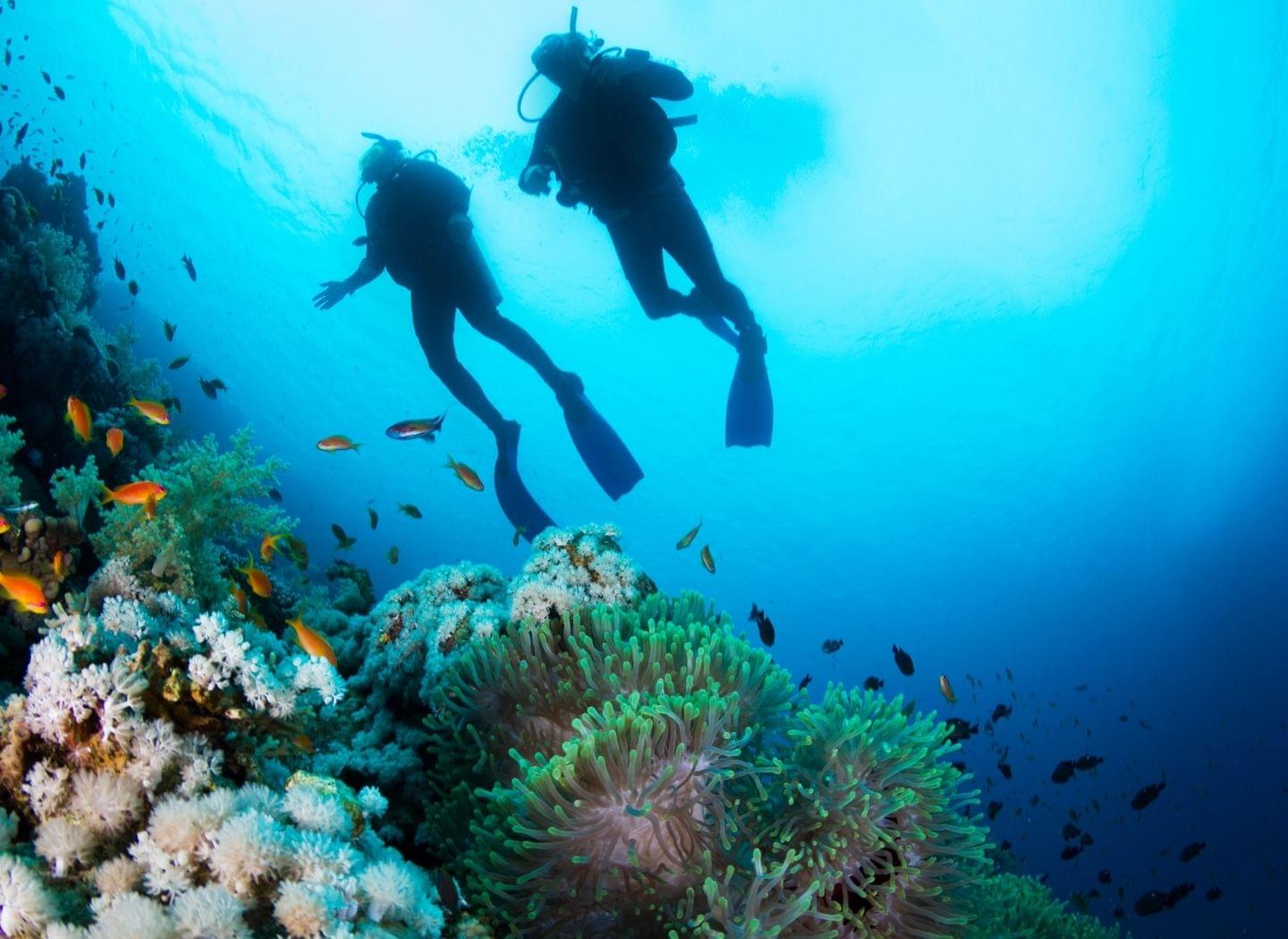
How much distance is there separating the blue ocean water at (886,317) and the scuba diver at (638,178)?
10534 millimetres

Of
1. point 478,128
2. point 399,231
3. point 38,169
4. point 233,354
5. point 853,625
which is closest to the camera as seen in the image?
point 399,231

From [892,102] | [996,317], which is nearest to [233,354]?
[892,102]

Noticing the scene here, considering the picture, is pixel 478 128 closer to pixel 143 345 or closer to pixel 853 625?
pixel 143 345

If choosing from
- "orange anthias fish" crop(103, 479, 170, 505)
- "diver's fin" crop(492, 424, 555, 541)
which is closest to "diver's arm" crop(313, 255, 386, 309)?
"diver's fin" crop(492, 424, 555, 541)

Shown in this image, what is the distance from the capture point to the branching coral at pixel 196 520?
4039mm

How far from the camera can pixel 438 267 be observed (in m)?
11.0

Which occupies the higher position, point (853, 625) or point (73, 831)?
point (853, 625)

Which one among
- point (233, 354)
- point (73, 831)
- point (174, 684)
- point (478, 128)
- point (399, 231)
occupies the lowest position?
point (73, 831)

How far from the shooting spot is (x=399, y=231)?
10578mm

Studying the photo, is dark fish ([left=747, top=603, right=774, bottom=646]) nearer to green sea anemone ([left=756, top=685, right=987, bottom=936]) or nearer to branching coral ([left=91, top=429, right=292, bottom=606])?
green sea anemone ([left=756, top=685, right=987, bottom=936])

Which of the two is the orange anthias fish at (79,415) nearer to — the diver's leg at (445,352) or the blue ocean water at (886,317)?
the diver's leg at (445,352)

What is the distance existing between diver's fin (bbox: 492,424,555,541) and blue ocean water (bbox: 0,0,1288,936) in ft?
38.3

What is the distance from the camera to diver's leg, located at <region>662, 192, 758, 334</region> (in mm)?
10344

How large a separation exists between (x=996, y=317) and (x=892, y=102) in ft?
40.7
